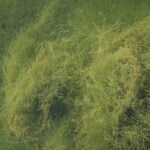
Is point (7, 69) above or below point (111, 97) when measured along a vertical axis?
above

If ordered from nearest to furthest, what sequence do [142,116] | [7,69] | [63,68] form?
[142,116]
[63,68]
[7,69]

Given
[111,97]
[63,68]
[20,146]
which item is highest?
[63,68]

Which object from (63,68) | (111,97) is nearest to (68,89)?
(63,68)

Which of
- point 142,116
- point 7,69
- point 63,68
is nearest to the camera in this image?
point 142,116

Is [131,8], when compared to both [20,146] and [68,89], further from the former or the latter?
[20,146]

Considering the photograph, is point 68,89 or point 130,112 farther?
point 68,89

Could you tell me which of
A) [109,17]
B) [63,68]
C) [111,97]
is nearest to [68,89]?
[63,68]
